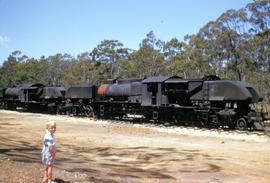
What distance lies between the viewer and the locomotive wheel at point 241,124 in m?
21.7

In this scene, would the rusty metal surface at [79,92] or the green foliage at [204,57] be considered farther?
the green foliage at [204,57]

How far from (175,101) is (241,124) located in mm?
5254

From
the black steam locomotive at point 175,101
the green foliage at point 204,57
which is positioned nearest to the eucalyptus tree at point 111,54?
the green foliage at point 204,57

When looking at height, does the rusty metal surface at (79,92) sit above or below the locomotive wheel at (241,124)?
above

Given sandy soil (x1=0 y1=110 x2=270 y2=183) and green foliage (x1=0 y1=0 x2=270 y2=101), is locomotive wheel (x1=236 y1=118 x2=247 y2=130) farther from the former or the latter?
A: green foliage (x1=0 y1=0 x2=270 y2=101)

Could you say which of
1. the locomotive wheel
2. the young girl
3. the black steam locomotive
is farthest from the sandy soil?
the black steam locomotive

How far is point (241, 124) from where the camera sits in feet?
71.8

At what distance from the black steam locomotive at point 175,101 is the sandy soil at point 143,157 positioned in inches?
74.4

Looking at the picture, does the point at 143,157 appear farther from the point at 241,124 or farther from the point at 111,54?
the point at 111,54

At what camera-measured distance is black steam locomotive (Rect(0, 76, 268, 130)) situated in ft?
72.2

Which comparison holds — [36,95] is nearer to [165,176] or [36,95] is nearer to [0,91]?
[0,91]

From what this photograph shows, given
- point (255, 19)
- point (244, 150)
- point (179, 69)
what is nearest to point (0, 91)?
point (179, 69)

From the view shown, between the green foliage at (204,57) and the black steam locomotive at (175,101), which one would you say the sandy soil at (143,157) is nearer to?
the black steam locomotive at (175,101)

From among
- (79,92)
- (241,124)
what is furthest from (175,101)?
(79,92)
